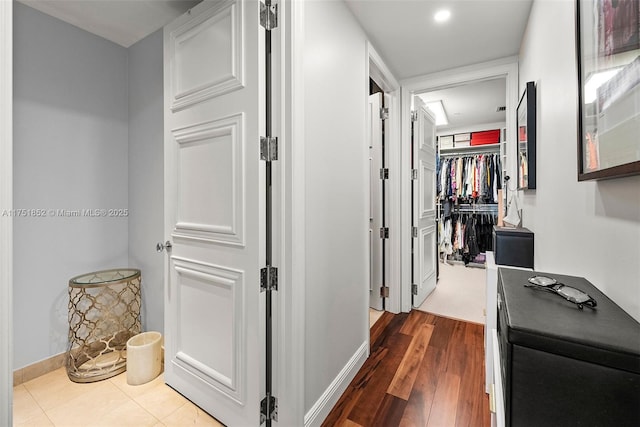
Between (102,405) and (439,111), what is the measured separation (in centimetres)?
491

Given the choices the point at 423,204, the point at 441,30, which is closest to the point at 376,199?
the point at 423,204

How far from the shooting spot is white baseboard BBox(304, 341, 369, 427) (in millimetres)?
1386

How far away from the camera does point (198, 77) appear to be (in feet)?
4.90

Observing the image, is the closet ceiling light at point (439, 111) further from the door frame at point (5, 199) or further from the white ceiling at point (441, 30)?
the door frame at point (5, 199)

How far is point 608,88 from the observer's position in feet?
2.27

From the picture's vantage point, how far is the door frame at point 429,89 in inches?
94.0

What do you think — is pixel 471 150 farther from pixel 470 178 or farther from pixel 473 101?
pixel 473 101

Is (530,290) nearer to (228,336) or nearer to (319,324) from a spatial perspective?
(319,324)

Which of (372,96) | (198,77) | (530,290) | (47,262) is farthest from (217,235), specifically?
(372,96)

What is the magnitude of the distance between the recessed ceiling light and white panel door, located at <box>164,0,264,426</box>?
4.25ft

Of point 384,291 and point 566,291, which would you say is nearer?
point 566,291

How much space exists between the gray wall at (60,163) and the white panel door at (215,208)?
2.74 feet

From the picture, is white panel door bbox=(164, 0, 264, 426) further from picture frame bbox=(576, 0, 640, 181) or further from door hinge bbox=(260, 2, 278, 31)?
picture frame bbox=(576, 0, 640, 181)

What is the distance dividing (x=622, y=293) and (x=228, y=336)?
144 centimetres
